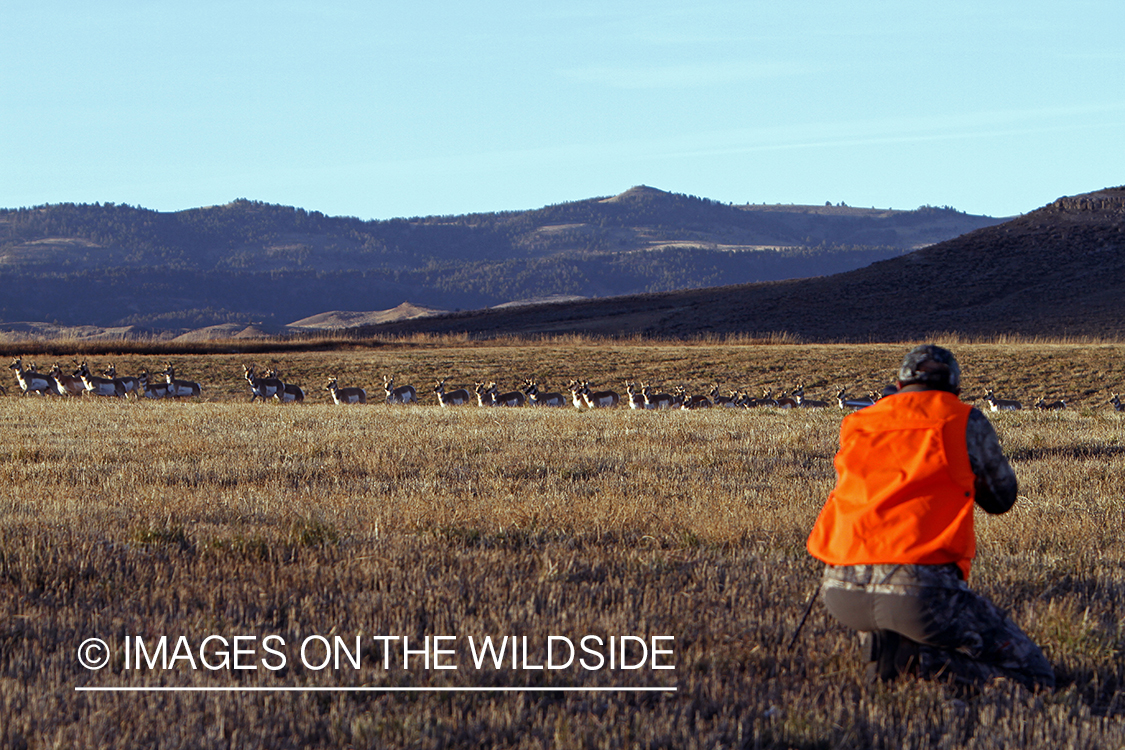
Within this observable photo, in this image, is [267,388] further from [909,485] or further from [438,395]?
[909,485]

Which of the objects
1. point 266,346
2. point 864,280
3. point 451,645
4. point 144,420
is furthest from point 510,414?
point 864,280

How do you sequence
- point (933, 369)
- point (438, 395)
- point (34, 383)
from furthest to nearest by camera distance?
point (438, 395) < point (34, 383) < point (933, 369)

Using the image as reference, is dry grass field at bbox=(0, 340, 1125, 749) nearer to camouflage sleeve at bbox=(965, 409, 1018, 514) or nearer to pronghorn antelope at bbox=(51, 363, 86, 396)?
camouflage sleeve at bbox=(965, 409, 1018, 514)

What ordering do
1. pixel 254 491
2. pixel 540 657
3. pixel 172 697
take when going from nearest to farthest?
pixel 172 697, pixel 540 657, pixel 254 491

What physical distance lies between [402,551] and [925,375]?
3.94 metres

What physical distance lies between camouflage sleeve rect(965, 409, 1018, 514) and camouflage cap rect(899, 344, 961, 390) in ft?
0.63

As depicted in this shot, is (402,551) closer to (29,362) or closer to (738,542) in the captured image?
(738,542)

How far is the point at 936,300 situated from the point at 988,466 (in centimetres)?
7045

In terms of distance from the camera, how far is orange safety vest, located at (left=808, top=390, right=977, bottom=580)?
16.3ft

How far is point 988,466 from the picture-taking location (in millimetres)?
5176

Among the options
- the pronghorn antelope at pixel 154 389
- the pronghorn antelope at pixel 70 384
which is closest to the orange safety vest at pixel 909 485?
the pronghorn antelope at pixel 154 389

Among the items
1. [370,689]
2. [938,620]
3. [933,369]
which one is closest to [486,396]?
[370,689]

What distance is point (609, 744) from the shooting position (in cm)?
456

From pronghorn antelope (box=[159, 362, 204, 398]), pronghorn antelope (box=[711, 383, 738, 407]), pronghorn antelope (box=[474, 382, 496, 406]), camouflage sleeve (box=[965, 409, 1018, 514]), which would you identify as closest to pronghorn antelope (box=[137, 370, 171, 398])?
pronghorn antelope (box=[159, 362, 204, 398])
